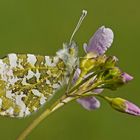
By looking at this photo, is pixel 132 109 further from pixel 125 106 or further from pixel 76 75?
pixel 76 75

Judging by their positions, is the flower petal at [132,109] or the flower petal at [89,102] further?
the flower petal at [89,102]

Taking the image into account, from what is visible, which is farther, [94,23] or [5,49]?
[94,23]

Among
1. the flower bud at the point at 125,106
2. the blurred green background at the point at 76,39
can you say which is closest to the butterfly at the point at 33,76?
the flower bud at the point at 125,106

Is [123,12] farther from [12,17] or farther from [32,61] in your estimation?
[32,61]

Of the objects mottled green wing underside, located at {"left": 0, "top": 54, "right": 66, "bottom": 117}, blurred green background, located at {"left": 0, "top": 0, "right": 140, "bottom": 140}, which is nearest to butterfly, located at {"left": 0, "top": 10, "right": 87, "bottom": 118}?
mottled green wing underside, located at {"left": 0, "top": 54, "right": 66, "bottom": 117}

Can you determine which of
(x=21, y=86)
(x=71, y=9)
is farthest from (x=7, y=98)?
(x=71, y=9)

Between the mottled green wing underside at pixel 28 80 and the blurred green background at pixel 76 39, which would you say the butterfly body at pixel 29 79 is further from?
the blurred green background at pixel 76 39

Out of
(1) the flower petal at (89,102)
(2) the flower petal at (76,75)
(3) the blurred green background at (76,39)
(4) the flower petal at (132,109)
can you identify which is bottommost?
(4) the flower petal at (132,109)
